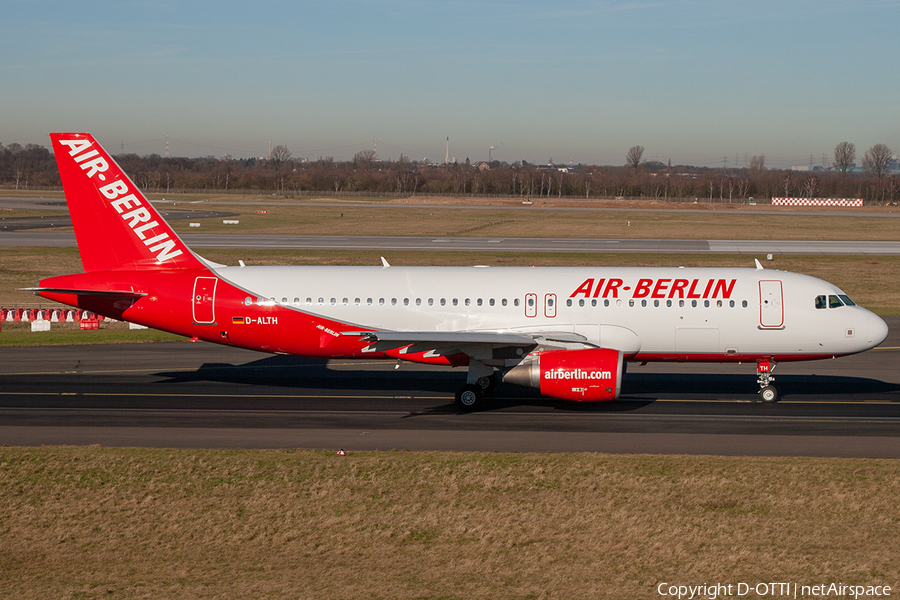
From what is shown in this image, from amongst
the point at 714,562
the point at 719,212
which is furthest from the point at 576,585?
the point at 719,212

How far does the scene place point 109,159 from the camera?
29.4 m

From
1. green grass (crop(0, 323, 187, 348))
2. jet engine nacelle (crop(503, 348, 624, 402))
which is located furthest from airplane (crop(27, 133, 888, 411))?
green grass (crop(0, 323, 187, 348))

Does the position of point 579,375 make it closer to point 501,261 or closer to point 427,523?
point 427,523

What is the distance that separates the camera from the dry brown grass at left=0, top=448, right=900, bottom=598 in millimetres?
14078

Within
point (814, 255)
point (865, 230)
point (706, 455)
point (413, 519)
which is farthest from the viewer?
point (865, 230)

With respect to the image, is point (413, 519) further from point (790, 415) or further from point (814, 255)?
point (814, 255)

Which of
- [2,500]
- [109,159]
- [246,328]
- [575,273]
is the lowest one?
[2,500]

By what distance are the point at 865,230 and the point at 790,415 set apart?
94.3 meters

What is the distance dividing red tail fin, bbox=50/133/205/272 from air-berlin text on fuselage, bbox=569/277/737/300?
1381cm

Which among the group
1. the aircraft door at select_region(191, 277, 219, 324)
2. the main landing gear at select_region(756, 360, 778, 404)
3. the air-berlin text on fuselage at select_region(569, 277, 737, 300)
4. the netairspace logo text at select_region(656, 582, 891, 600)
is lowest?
the netairspace logo text at select_region(656, 582, 891, 600)

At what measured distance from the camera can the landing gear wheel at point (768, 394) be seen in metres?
28.5

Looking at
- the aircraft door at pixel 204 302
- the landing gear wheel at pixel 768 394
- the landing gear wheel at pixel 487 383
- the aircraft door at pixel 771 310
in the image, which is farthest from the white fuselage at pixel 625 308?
the landing gear wheel at pixel 487 383

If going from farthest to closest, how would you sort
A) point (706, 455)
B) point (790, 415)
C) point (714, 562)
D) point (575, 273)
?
point (575, 273), point (790, 415), point (706, 455), point (714, 562)

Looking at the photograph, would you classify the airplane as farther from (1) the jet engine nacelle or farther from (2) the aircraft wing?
(1) the jet engine nacelle
